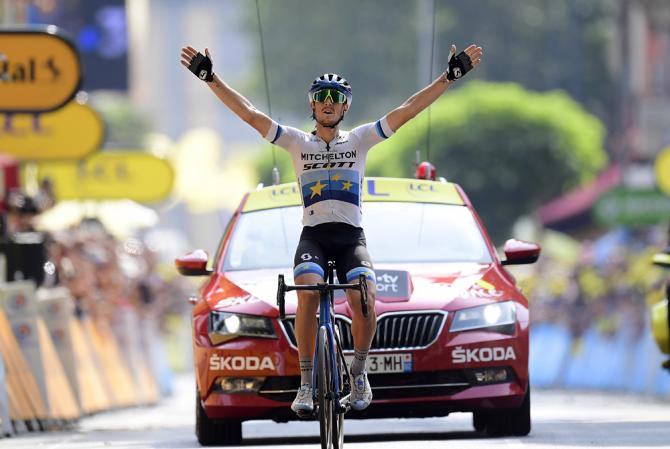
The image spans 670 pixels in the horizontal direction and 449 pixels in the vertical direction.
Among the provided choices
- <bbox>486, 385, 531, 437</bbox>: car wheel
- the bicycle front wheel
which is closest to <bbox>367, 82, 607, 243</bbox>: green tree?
<bbox>486, 385, 531, 437</bbox>: car wheel

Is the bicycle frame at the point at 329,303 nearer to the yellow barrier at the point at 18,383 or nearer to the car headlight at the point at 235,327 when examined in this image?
the car headlight at the point at 235,327

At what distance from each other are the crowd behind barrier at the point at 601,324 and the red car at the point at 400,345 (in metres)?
10.2

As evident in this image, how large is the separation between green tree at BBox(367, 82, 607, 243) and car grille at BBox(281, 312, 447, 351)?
3714 cm

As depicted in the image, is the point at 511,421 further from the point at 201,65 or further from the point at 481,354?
the point at 201,65

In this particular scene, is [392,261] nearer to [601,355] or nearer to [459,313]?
[459,313]

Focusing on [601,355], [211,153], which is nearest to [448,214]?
[601,355]

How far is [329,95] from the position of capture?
11875 mm

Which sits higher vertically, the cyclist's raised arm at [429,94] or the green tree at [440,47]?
the green tree at [440,47]

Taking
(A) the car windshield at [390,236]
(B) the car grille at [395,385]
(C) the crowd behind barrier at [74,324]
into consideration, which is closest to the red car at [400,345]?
(B) the car grille at [395,385]

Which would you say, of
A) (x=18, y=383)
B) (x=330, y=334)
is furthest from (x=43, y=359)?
(x=330, y=334)

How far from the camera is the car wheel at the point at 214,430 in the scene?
1373 centimetres

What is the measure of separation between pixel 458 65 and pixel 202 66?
1415mm

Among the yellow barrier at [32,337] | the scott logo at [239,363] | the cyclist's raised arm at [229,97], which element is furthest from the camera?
the yellow barrier at [32,337]

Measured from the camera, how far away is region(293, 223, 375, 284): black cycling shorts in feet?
38.6
